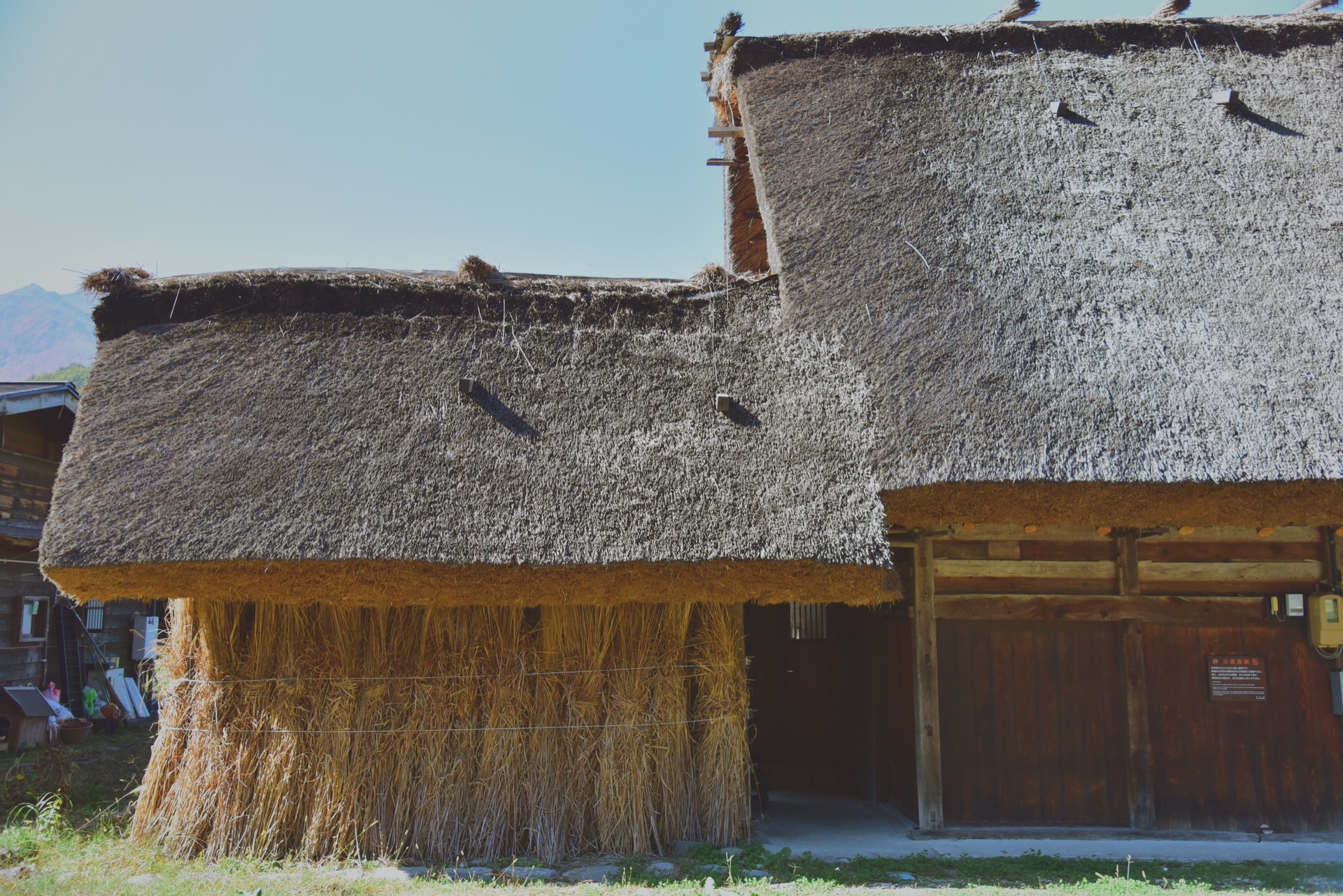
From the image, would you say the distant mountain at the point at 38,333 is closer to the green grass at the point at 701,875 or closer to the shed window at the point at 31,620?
the shed window at the point at 31,620

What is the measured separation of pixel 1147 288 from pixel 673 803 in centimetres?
454

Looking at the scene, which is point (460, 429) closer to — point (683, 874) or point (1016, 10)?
point (683, 874)

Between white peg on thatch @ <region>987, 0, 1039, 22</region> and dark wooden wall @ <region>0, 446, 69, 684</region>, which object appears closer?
white peg on thatch @ <region>987, 0, 1039, 22</region>

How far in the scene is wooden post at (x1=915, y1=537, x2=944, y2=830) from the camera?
627 cm

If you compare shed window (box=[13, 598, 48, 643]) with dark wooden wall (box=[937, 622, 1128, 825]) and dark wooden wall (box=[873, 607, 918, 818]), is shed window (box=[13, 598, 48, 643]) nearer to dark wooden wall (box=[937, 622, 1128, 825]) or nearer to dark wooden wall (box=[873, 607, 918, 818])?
dark wooden wall (box=[873, 607, 918, 818])

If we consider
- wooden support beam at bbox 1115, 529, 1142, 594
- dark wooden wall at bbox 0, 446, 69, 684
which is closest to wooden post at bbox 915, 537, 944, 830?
wooden support beam at bbox 1115, 529, 1142, 594

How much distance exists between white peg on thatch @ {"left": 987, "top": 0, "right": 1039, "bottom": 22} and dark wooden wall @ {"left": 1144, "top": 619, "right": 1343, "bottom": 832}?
542cm

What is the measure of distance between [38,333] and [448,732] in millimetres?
110202

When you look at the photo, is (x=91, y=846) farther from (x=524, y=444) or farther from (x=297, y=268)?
(x=297, y=268)

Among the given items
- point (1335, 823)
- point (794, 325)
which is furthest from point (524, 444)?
point (1335, 823)

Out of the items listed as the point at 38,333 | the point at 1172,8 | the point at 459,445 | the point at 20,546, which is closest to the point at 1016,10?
the point at 1172,8

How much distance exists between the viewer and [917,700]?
6.41 m

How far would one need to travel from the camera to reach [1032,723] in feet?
21.0

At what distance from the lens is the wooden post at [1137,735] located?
20.5ft
